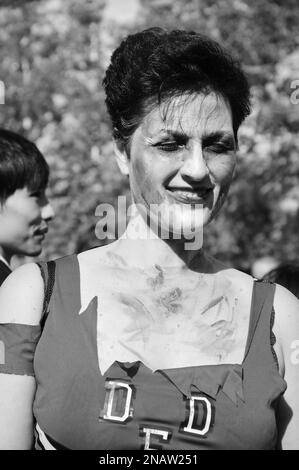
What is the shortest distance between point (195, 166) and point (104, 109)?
9.37m

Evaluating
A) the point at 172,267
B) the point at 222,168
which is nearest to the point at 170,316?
the point at 172,267

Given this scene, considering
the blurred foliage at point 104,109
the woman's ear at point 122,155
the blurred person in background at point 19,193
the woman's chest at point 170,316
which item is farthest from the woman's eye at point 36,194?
the blurred foliage at point 104,109

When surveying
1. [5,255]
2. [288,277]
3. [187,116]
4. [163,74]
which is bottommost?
[288,277]

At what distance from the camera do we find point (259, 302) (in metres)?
2.15

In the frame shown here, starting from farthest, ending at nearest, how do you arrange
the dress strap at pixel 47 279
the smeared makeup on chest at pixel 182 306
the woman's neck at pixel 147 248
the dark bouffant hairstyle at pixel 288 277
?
1. the dark bouffant hairstyle at pixel 288 277
2. the woman's neck at pixel 147 248
3. the smeared makeup on chest at pixel 182 306
4. the dress strap at pixel 47 279

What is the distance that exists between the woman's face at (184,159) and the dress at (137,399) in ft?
1.42

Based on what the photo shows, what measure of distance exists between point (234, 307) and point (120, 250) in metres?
0.42

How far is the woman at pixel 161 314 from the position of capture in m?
1.85

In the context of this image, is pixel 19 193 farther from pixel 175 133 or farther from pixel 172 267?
pixel 175 133

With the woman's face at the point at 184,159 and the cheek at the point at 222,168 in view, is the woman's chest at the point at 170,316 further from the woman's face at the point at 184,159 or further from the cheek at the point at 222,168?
the cheek at the point at 222,168

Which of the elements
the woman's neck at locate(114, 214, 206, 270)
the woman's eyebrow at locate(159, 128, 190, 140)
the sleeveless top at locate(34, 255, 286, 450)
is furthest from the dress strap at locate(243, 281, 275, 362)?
the woman's eyebrow at locate(159, 128, 190, 140)

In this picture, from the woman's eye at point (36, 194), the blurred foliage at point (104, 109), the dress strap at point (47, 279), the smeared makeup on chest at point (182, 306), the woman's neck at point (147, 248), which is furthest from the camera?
the blurred foliage at point (104, 109)

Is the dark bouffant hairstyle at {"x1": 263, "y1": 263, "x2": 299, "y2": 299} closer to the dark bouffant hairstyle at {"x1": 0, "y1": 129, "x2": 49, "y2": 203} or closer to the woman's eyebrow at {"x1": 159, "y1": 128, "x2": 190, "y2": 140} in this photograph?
the dark bouffant hairstyle at {"x1": 0, "y1": 129, "x2": 49, "y2": 203}

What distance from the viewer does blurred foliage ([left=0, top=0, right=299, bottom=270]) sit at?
10789 millimetres
